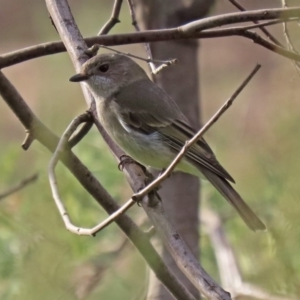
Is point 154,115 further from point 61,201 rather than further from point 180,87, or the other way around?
point 61,201

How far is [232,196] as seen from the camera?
3.13 meters

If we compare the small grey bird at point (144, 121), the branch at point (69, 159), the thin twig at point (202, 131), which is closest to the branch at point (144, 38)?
the branch at point (69, 159)

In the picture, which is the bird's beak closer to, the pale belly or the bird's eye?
the pale belly

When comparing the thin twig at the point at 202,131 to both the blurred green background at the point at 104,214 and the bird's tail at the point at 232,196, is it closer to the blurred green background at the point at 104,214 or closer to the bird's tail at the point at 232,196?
the blurred green background at the point at 104,214

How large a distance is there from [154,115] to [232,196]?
734 millimetres

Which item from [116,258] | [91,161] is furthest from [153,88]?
[116,258]

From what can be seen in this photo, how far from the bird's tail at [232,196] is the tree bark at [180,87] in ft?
0.62

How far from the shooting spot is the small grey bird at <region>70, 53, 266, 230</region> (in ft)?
10.6

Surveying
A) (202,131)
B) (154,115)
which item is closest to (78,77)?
(154,115)

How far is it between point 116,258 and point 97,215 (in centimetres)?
50

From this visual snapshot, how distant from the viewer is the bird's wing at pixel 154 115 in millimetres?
3500

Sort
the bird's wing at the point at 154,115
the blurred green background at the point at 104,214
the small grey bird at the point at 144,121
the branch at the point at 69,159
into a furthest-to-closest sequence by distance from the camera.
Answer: the bird's wing at the point at 154,115 → the small grey bird at the point at 144,121 → the branch at the point at 69,159 → the blurred green background at the point at 104,214

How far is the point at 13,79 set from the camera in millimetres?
12594

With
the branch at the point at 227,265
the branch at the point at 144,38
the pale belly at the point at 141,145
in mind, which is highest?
the branch at the point at 144,38
